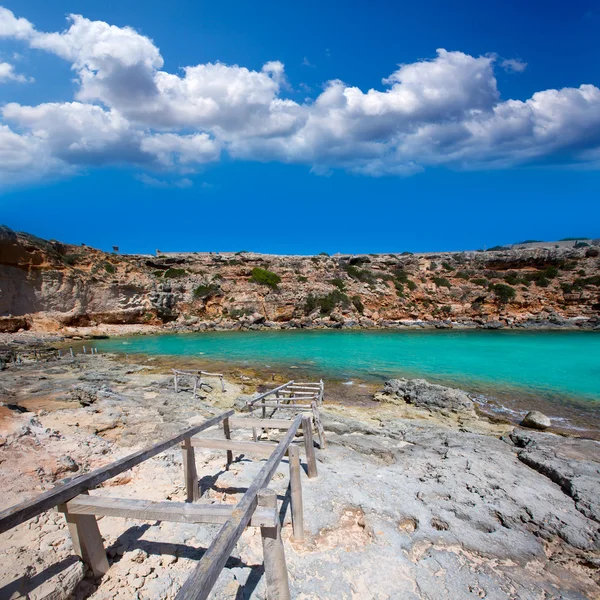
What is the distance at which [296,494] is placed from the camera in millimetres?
3936

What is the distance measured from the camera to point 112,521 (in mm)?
3920

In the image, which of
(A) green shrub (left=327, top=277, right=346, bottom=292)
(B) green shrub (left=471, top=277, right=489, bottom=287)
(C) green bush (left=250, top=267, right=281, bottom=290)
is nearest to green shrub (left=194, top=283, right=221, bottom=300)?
(C) green bush (left=250, top=267, right=281, bottom=290)

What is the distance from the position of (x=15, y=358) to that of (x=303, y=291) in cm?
3321

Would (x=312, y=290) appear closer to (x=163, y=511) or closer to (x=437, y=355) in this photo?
(x=437, y=355)

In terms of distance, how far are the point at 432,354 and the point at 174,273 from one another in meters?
37.5

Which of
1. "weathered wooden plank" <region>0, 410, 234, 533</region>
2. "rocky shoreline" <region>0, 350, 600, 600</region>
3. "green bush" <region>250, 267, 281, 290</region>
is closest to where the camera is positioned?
"weathered wooden plank" <region>0, 410, 234, 533</region>

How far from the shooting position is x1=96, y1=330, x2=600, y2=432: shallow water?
16203 millimetres

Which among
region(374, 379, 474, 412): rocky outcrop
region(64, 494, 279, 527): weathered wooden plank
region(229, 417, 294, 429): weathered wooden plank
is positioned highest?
region(64, 494, 279, 527): weathered wooden plank

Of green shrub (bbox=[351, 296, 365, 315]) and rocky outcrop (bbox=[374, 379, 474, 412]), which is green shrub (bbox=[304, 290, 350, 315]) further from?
rocky outcrop (bbox=[374, 379, 474, 412])

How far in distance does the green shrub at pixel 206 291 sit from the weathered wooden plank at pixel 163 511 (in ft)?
149

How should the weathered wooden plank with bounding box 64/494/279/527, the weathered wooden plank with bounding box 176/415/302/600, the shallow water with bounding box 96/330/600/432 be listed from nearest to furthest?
the weathered wooden plank with bounding box 176/415/302/600 < the weathered wooden plank with bounding box 64/494/279/527 < the shallow water with bounding box 96/330/600/432

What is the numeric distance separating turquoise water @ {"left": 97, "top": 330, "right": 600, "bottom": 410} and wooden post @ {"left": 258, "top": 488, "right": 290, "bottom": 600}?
15180 millimetres

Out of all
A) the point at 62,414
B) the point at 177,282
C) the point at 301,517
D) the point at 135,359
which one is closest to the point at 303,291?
the point at 177,282

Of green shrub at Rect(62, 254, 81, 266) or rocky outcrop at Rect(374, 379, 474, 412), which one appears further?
green shrub at Rect(62, 254, 81, 266)
